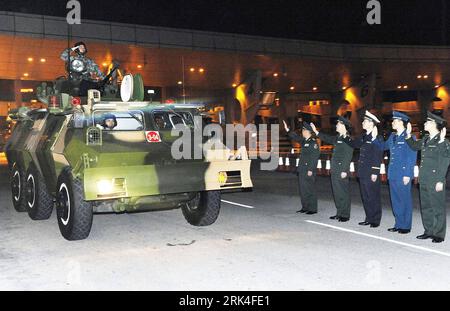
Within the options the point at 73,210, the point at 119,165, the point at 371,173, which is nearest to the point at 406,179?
the point at 371,173

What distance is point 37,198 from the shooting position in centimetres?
847

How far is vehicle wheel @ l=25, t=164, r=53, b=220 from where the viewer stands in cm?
839

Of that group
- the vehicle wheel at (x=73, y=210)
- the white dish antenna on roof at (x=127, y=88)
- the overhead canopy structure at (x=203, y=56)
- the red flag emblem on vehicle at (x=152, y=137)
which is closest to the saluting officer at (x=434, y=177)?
the red flag emblem on vehicle at (x=152, y=137)

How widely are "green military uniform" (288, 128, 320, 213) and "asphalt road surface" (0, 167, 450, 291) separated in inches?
12.6

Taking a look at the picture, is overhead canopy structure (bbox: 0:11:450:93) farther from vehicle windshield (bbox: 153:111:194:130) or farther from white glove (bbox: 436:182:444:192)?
white glove (bbox: 436:182:444:192)

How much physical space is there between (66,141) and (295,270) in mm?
3682

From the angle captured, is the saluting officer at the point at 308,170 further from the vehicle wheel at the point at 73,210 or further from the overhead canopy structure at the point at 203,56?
the overhead canopy structure at the point at 203,56

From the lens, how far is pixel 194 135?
7.87 m

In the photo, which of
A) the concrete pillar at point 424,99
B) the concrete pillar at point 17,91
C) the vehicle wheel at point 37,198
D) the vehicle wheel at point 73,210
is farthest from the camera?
the concrete pillar at point 424,99

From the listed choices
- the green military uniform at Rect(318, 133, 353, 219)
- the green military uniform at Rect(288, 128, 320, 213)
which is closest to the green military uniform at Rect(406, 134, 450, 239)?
the green military uniform at Rect(318, 133, 353, 219)

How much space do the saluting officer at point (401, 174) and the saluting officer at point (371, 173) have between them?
38 centimetres

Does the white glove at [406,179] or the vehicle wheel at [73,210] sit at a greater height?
the white glove at [406,179]

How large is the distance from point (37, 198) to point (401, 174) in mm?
5661

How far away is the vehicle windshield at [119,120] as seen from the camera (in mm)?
Result: 7375
